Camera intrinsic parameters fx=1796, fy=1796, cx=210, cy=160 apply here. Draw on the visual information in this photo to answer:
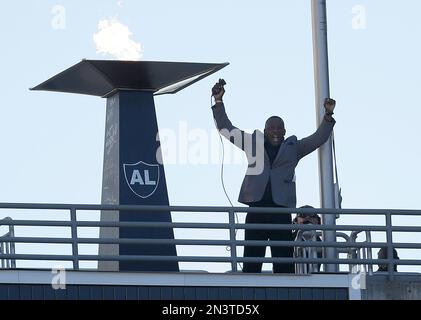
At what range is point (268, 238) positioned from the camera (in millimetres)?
23156

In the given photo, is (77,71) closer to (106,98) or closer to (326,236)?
(106,98)

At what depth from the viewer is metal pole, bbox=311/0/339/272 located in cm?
2469

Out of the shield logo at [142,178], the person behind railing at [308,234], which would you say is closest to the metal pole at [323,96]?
the person behind railing at [308,234]

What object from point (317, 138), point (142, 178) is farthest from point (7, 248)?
point (317, 138)

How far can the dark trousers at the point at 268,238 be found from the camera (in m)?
22.9

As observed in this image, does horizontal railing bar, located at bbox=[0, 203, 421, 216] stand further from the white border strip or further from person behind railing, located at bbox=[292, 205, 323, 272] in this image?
the white border strip

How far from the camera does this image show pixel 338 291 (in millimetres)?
22859

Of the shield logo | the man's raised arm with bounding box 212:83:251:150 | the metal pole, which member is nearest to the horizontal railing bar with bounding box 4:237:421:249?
the metal pole

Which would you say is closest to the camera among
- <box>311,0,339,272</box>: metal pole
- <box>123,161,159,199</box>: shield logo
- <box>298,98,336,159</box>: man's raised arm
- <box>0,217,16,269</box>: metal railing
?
<box>0,217,16,269</box>: metal railing

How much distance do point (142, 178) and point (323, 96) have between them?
2.80m

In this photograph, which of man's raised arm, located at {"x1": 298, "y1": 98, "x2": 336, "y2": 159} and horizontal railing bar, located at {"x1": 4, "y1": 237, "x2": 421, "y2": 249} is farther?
man's raised arm, located at {"x1": 298, "y1": 98, "x2": 336, "y2": 159}

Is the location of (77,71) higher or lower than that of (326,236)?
higher
